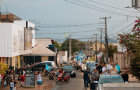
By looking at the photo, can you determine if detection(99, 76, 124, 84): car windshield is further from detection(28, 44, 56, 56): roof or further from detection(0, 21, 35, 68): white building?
detection(28, 44, 56, 56): roof

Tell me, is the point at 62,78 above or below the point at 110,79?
below

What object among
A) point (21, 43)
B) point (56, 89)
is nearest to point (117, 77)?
point (56, 89)

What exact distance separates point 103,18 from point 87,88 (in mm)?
39811

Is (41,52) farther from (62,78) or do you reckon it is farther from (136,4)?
(136,4)

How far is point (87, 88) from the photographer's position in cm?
2383

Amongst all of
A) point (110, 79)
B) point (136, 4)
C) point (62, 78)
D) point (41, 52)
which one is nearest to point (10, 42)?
point (62, 78)

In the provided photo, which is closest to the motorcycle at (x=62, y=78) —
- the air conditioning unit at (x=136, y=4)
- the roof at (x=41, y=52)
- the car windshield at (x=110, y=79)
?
the car windshield at (x=110, y=79)

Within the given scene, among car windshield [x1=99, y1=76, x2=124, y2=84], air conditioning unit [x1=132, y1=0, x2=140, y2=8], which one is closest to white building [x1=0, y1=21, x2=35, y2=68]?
car windshield [x1=99, y1=76, x2=124, y2=84]

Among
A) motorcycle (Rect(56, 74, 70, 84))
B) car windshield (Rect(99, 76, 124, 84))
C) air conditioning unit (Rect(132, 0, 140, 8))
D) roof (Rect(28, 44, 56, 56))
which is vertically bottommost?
motorcycle (Rect(56, 74, 70, 84))

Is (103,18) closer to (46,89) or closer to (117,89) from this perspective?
(46,89)

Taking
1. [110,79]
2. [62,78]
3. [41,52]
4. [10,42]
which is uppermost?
[10,42]

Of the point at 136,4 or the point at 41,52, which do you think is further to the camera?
the point at 41,52

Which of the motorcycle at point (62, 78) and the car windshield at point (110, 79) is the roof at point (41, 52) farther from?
the car windshield at point (110, 79)

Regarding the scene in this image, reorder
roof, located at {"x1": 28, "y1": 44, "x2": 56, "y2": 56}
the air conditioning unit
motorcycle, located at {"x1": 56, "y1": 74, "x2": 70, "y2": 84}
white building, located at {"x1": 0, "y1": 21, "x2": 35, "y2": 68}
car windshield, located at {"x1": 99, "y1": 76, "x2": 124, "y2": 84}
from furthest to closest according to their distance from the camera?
roof, located at {"x1": 28, "y1": 44, "x2": 56, "y2": 56}
white building, located at {"x1": 0, "y1": 21, "x2": 35, "y2": 68}
motorcycle, located at {"x1": 56, "y1": 74, "x2": 70, "y2": 84}
the air conditioning unit
car windshield, located at {"x1": 99, "y1": 76, "x2": 124, "y2": 84}
